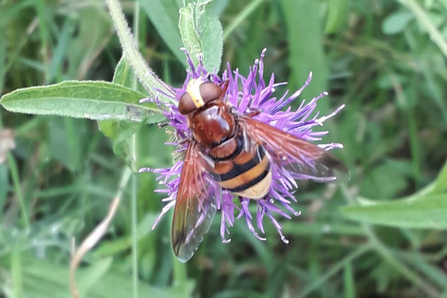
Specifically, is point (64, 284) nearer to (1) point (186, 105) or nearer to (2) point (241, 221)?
(2) point (241, 221)

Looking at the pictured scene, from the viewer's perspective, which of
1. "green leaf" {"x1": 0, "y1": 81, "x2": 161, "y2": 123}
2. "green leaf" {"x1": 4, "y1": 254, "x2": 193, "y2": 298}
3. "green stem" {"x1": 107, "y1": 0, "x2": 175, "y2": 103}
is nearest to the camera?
"green leaf" {"x1": 0, "y1": 81, "x2": 161, "y2": 123}

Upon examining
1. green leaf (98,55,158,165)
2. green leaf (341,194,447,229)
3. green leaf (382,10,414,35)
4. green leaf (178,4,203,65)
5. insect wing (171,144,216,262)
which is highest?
green leaf (178,4,203,65)

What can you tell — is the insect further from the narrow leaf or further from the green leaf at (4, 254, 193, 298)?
the green leaf at (4, 254, 193, 298)

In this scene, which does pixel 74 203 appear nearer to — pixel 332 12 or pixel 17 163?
pixel 17 163

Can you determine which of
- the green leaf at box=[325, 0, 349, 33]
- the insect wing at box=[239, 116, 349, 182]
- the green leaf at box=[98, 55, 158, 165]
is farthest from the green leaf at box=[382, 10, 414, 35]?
the green leaf at box=[98, 55, 158, 165]

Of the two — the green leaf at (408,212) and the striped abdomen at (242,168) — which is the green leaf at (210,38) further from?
the green leaf at (408,212)

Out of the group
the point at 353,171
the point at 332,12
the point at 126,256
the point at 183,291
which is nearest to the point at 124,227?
the point at 126,256

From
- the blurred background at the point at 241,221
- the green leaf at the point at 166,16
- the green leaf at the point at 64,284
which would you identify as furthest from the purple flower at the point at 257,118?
the green leaf at the point at 64,284
